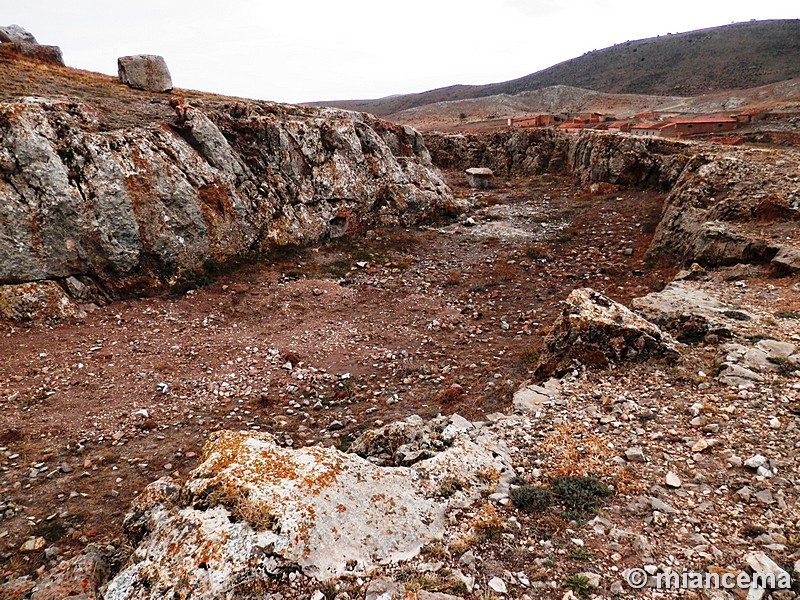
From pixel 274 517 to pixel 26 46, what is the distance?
2727 cm

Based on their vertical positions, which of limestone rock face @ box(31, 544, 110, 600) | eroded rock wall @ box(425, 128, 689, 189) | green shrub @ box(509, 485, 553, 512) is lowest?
limestone rock face @ box(31, 544, 110, 600)

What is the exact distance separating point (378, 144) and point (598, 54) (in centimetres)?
13317

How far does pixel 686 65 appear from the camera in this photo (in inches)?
3853

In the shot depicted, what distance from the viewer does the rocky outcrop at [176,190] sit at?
13.4 metres

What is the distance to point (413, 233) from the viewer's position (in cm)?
2311

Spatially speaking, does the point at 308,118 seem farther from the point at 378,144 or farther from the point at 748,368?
the point at 748,368

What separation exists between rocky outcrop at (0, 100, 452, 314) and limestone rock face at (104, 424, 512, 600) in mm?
11251

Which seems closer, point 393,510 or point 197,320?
point 393,510

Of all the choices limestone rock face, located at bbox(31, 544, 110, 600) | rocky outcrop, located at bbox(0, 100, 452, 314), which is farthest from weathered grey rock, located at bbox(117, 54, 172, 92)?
limestone rock face, located at bbox(31, 544, 110, 600)

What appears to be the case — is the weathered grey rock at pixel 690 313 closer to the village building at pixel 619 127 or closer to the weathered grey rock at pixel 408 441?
the weathered grey rock at pixel 408 441

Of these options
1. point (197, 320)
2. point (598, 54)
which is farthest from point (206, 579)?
point (598, 54)

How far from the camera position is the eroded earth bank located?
189 inches

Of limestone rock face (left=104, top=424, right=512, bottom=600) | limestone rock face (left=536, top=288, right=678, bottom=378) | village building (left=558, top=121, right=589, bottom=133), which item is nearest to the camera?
limestone rock face (left=104, top=424, right=512, bottom=600)

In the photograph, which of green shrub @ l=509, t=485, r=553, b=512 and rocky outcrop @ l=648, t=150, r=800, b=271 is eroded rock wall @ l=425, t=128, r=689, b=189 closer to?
rocky outcrop @ l=648, t=150, r=800, b=271
